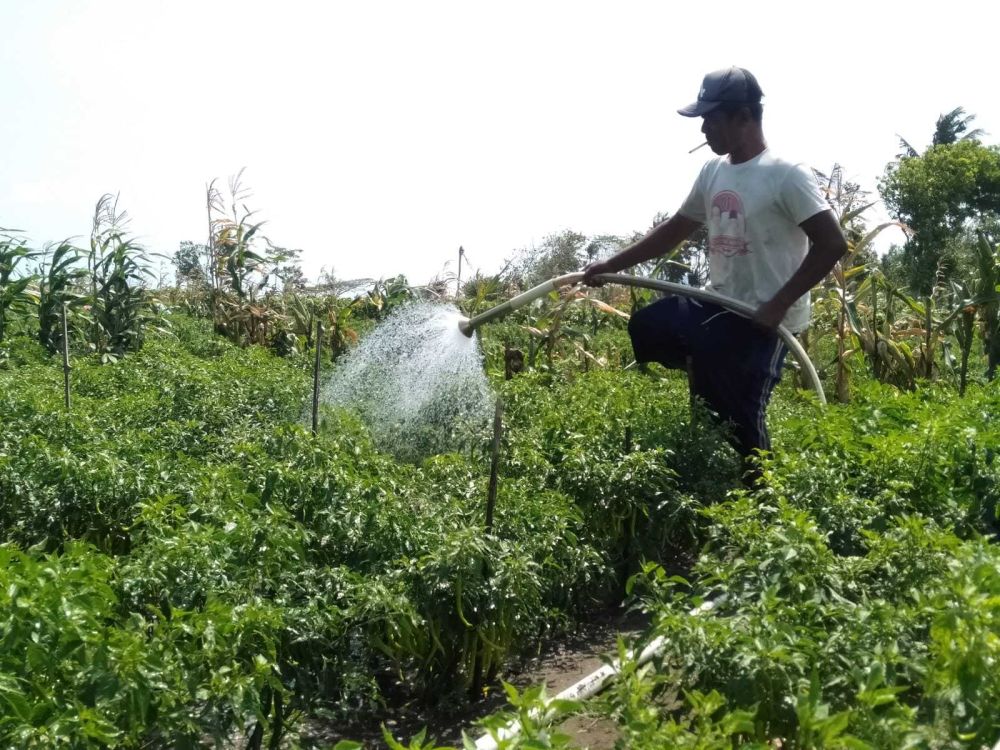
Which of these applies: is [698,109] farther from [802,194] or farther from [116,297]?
[116,297]

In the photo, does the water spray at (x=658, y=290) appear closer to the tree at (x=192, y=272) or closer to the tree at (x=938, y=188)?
the tree at (x=192, y=272)

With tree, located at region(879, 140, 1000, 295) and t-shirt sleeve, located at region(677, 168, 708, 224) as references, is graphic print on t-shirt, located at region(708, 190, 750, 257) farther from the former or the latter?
tree, located at region(879, 140, 1000, 295)

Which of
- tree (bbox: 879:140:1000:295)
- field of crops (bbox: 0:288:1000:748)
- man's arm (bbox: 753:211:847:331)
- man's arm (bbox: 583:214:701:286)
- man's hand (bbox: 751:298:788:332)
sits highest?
tree (bbox: 879:140:1000:295)

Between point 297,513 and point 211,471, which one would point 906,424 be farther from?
point 211,471

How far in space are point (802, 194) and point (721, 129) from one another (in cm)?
52

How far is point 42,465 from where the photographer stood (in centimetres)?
409

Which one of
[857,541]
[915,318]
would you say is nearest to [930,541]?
[857,541]

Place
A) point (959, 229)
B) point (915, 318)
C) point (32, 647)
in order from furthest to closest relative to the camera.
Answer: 1. point (959, 229)
2. point (915, 318)
3. point (32, 647)

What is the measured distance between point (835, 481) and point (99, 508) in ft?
9.09

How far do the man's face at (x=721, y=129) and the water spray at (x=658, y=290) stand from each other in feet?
2.27

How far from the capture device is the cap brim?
4.61 metres

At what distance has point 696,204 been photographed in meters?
5.16

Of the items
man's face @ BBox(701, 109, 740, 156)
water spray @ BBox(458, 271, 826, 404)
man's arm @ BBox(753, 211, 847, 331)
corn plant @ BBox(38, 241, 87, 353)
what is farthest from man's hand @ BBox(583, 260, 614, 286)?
corn plant @ BBox(38, 241, 87, 353)

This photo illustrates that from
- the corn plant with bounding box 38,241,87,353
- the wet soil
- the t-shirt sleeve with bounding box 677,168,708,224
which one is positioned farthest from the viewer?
the corn plant with bounding box 38,241,87,353
